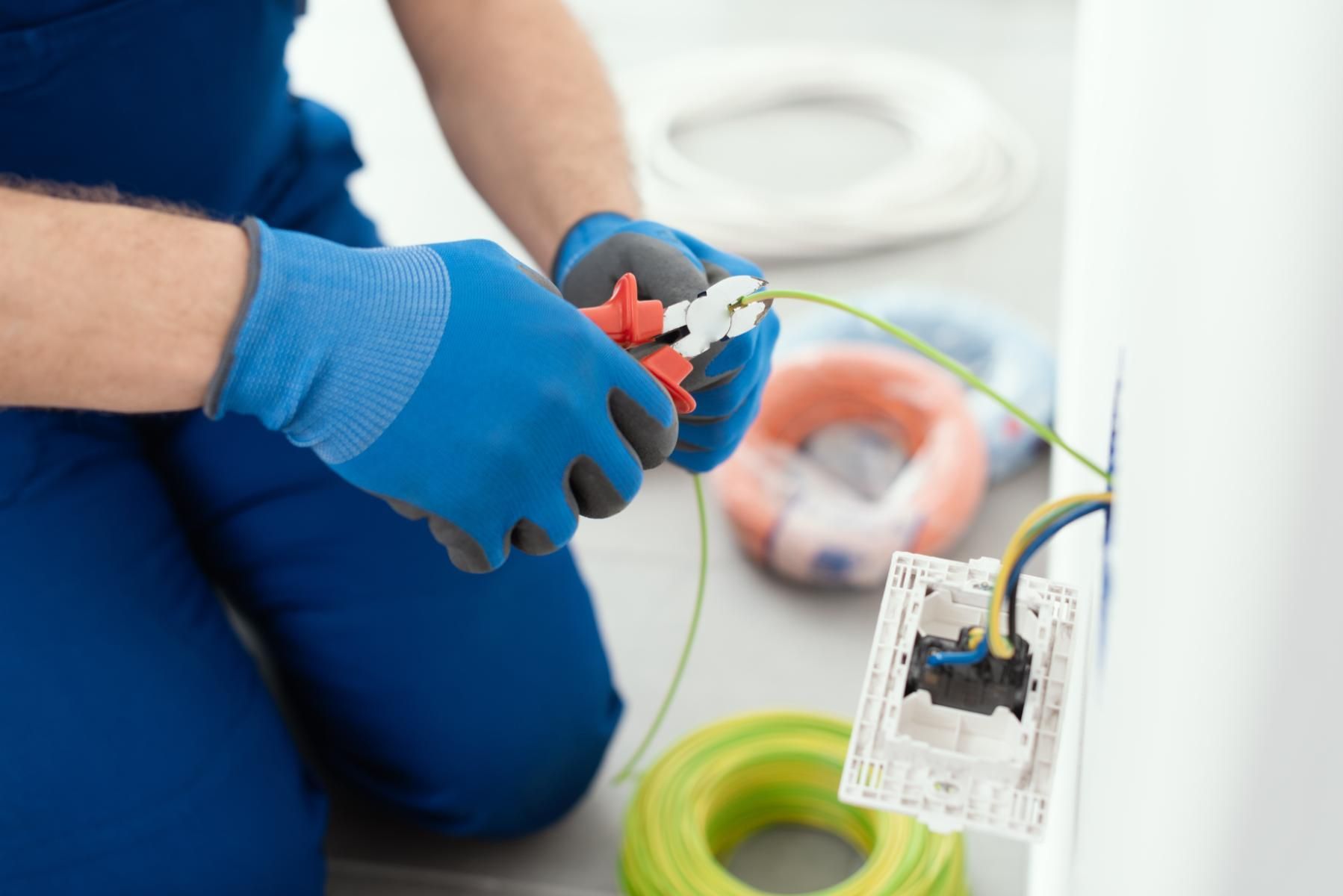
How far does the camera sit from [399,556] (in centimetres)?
128

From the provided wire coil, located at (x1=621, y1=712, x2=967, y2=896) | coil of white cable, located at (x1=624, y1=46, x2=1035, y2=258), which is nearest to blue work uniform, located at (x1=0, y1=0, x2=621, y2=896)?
wire coil, located at (x1=621, y1=712, x2=967, y2=896)

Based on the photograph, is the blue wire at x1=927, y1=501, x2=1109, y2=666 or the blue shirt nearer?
the blue wire at x1=927, y1=501, x2=1109, y2=666

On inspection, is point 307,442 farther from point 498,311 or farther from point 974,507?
point 974,507

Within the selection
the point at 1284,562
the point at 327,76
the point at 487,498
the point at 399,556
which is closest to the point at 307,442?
the point at 487,498

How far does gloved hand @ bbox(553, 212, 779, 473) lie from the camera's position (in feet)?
3.25

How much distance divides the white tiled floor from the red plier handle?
69cm

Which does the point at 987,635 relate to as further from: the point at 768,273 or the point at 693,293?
the point at 768,273

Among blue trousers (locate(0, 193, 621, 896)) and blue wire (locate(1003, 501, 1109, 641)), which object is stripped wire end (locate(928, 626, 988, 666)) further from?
blue trousers (locate(0, 193, 621, 896))

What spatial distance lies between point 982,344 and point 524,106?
941 millimetres

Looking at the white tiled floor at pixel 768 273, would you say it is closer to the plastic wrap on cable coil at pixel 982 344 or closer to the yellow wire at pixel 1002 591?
the plastic wrap on cable coil at pixel 982 344

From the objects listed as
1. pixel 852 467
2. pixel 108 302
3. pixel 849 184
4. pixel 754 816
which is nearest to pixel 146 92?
pixel 108 302

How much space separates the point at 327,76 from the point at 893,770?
2.68 meters

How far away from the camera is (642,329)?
0.92 meters

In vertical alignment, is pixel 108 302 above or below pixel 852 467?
below
